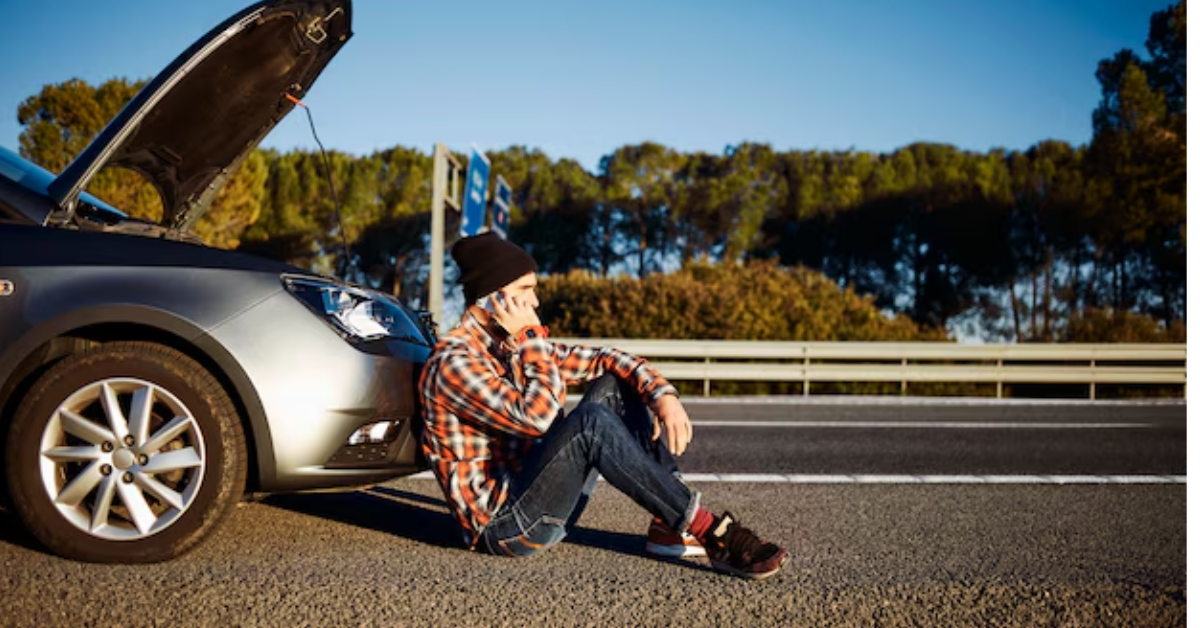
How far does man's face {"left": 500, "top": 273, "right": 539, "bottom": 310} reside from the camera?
343cm

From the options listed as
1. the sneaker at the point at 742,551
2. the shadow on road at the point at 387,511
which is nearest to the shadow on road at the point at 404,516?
the shadow on road at the point at 387,511

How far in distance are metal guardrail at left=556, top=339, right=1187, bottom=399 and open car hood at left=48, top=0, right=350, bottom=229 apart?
8789 mm

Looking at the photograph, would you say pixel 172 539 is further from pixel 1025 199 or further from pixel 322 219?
pixel 1025 199

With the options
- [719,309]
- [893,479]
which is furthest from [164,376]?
[719,309]

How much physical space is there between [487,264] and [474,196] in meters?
9.63

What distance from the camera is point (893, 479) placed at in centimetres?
550

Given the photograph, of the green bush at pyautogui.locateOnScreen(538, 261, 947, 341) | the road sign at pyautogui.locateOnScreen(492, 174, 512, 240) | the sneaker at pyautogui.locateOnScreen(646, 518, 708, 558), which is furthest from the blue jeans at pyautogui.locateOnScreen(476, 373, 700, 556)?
the green bush at pyautogui.locateOnScreen(538, 261, 947, 341)

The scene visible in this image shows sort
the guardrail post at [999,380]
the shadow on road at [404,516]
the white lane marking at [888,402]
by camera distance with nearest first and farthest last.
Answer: the shadow on road at [404,516] < the white lane marking at [888,402] < the guardrail post at [999,380]

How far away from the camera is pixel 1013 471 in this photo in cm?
591

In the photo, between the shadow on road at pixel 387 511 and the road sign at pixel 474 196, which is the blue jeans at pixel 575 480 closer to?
the shadow on road at pixel 387 511

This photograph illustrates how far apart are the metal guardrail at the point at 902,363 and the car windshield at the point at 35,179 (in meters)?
9.33

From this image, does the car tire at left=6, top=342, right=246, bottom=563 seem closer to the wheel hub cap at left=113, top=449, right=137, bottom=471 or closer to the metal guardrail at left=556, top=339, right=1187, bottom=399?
the wheel hub cap at left=113, top=449, right=137, bottom=471

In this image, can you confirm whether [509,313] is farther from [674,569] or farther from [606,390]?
[674,569]

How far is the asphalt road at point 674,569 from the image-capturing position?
109 inches
